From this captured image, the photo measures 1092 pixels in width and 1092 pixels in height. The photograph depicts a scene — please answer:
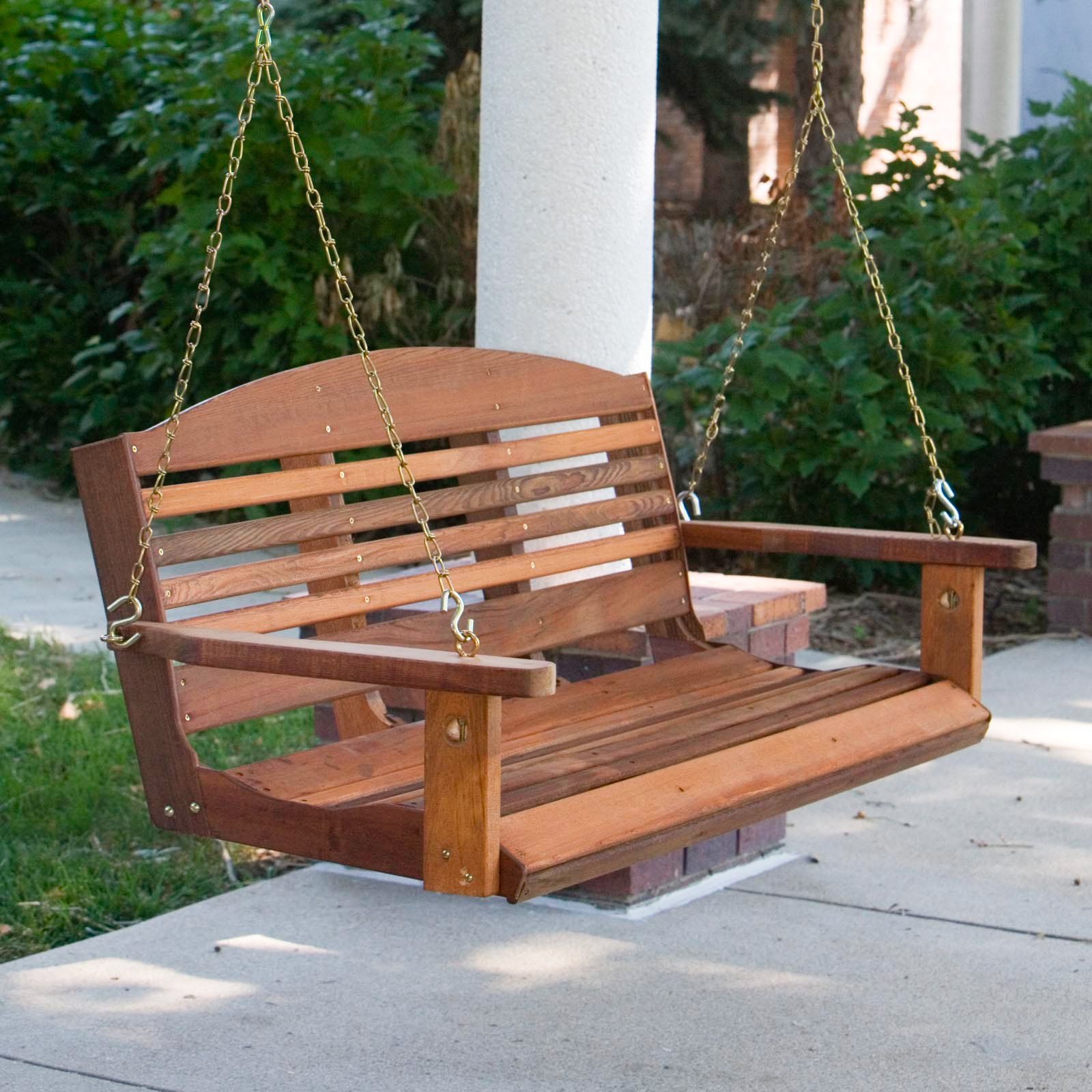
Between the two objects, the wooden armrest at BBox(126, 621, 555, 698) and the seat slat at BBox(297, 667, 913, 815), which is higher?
the wooden armrest at BBox(126, 621, 555, 698)

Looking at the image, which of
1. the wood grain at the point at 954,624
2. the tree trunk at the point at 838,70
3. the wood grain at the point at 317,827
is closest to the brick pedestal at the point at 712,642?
the wood grain at the point at 954,624

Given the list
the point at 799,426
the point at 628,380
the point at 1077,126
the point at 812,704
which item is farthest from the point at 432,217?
the point at 812,704

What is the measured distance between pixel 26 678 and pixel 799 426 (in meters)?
2.68

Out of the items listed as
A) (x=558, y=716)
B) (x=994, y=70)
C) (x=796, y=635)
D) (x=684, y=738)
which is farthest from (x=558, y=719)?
(x=994, y=70)

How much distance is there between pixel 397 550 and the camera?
3.03 m

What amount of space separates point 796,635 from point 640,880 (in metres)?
0.78

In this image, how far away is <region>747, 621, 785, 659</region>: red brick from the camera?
12.7 feet

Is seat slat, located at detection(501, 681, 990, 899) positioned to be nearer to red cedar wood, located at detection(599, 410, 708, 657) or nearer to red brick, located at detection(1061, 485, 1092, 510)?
red cedar wood, located at detection(599, 410, 708, 657)

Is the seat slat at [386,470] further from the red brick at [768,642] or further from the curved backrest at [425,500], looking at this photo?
the red brick at [768,642]

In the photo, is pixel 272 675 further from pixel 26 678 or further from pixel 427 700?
pixel 26 678

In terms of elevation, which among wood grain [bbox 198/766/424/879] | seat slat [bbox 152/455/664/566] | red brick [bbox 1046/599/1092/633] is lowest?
red brick [bbox 1046/599/1092/633]

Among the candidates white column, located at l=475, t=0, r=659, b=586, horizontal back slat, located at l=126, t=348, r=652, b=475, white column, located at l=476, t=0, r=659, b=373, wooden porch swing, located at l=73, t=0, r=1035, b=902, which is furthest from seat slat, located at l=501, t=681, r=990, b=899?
white column, located at l=476, t=0, r=659, b=373

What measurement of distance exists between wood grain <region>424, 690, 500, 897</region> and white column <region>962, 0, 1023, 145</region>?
7.83 m

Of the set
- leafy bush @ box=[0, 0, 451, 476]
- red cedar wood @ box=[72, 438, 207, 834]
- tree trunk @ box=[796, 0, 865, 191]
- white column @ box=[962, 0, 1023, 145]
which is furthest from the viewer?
tree trunk @ box=[796, 0, 865, 191]
